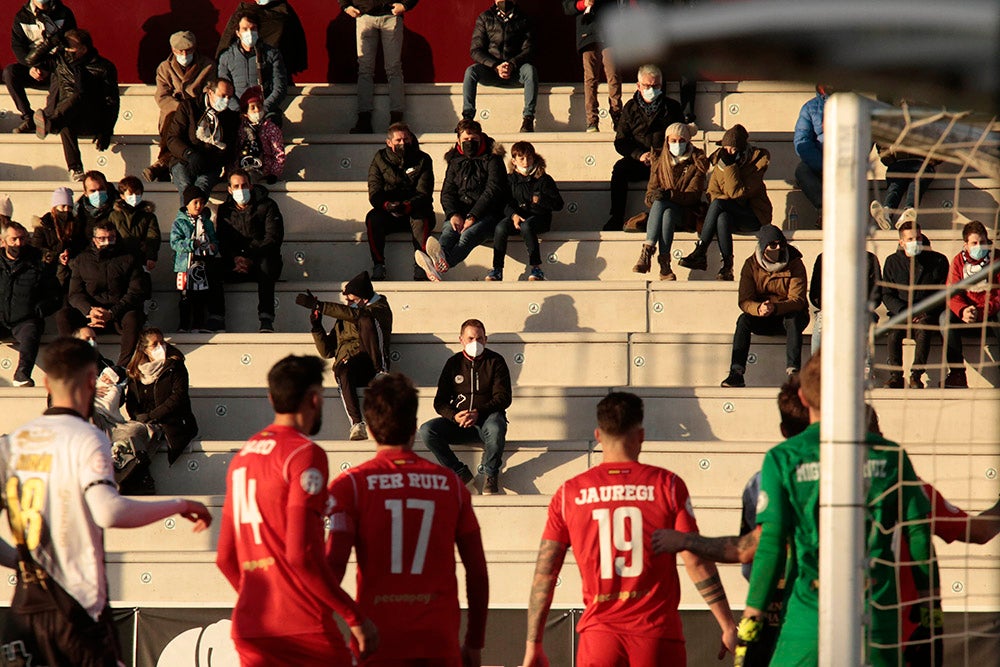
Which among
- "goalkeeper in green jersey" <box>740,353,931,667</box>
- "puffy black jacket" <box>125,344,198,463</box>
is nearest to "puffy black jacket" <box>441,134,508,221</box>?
"puffy black jacket" <box>125,344,198,463</box>

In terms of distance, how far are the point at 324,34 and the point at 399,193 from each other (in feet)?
15.1

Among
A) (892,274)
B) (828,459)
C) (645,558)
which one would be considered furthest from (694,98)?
(828,459)

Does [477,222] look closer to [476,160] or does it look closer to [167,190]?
[476,160]

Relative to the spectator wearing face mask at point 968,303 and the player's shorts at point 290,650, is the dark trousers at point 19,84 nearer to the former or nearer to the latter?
the spectator wearing face mask at point 968,303

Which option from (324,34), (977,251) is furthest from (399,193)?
(977,251)

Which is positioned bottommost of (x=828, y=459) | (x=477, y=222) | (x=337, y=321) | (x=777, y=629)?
A: (x=777, y=629)

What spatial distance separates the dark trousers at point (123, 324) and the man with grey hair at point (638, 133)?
4622mm

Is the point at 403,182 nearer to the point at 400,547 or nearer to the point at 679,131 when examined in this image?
the point at 679,131

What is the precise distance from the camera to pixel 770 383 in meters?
12.3

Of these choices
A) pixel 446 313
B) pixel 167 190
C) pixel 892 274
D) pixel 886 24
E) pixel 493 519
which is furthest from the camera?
pixel 167 190

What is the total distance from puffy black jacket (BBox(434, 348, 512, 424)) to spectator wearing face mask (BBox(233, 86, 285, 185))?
13.0 ft

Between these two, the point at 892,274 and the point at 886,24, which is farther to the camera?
the point at 892,274

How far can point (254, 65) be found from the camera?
14883mm

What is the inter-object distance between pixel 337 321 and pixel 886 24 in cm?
988
